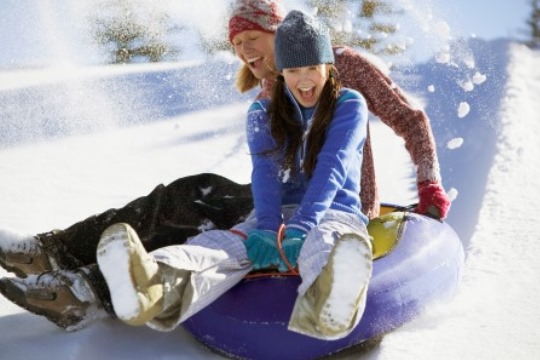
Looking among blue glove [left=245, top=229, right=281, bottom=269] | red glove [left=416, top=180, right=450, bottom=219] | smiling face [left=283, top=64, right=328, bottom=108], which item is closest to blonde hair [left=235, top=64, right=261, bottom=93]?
smiling face [left=283, top=64, right=328, bottom=108]

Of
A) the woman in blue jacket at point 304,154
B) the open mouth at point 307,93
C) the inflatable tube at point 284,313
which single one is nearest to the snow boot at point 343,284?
the woman in blue jacket at point 304,154

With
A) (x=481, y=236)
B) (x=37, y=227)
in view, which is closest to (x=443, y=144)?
(x=481, y=236)

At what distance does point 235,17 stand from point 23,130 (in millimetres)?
3004

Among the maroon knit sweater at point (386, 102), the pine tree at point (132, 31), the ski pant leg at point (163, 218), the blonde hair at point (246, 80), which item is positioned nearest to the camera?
the ski pant leg at point (163, 218)

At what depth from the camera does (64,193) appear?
3.74 m

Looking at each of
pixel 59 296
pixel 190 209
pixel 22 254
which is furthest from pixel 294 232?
pixel 22 254

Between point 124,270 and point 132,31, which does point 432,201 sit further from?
point 132,31

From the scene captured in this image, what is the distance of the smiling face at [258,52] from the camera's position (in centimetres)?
249

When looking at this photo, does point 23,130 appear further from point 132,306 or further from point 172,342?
point 132,306

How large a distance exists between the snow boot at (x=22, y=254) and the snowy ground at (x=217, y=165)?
0.45 ft

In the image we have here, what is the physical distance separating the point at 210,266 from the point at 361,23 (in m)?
15.9

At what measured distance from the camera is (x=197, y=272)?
1.60 meters

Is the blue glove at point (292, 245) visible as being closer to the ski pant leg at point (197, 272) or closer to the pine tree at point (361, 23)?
the ski pant leg at point (197, 272)

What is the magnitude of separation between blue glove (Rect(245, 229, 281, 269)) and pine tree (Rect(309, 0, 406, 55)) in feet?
44.9
